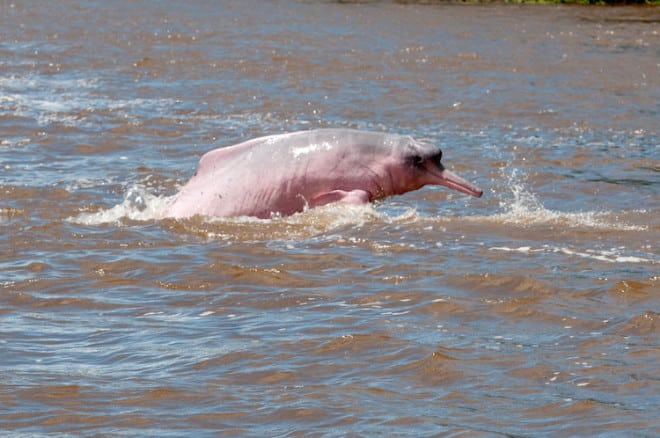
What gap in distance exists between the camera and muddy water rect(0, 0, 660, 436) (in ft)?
21.4

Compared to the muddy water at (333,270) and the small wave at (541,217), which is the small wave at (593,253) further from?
the small wave at (541,217)

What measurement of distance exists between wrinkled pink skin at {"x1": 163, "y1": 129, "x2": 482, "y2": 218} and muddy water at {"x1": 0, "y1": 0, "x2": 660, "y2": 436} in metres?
0.19

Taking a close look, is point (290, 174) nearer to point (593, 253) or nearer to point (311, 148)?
point (311, 148)

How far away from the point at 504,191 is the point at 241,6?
70.5ft

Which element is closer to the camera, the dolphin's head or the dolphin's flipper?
the dolphin's flipper

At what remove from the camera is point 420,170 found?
37.3 feet

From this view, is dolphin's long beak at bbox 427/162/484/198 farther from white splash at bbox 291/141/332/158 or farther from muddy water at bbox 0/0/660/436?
white splash at bbox 291/141/332/158

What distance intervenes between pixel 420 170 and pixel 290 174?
1.10 metres

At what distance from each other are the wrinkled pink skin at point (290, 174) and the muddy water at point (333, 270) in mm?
190

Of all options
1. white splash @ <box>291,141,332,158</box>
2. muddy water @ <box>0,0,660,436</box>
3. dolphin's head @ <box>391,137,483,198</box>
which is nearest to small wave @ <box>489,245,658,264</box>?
muddy water @ <box>0,0,660,436</box>

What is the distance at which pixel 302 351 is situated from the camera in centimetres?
738

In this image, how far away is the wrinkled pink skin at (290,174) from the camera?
11.0 metres

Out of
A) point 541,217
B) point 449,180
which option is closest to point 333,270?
point 449,180

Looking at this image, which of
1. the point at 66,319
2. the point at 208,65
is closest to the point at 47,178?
the point at 66,319
